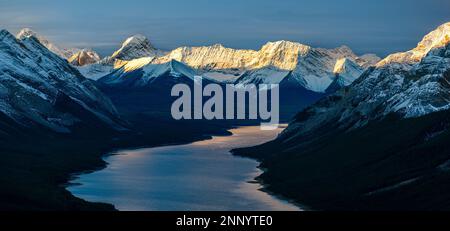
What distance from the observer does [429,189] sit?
18975 centimetres

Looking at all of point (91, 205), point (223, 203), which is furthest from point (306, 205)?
point (91, 205)

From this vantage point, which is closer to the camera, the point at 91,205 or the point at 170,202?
the point at 91,205
